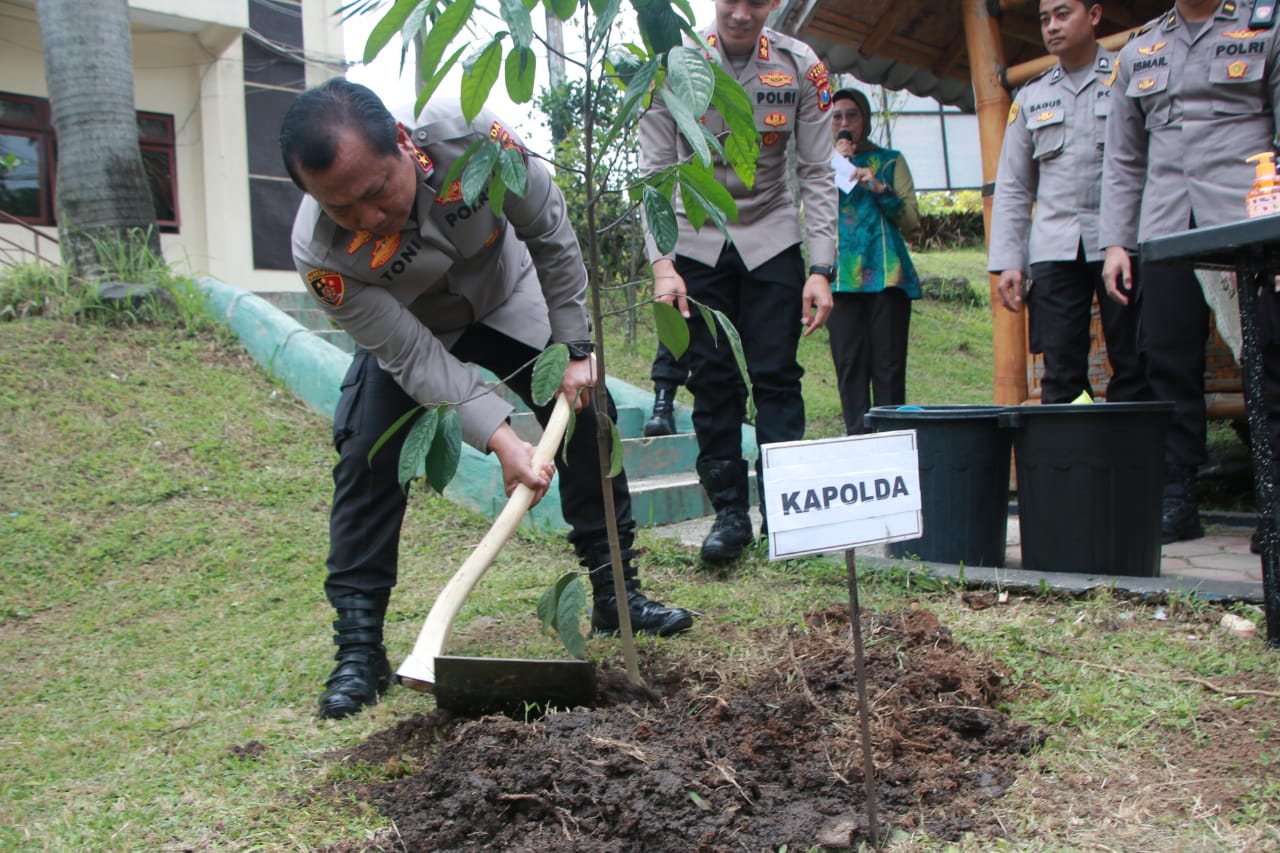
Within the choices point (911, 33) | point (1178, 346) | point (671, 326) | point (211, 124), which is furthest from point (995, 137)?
point (211, 124)

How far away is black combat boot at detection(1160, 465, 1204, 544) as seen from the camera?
147 inches

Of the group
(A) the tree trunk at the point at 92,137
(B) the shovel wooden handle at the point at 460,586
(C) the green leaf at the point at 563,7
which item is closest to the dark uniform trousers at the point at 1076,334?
(B) the shovel wooden handle at the point at 460,586

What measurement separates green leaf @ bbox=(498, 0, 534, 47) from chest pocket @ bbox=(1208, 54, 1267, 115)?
2.66 metres

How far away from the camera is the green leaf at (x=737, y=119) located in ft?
6.24

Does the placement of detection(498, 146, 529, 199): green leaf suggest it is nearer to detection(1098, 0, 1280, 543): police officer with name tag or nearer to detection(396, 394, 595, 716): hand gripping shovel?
detection(396, 394, 595, 716): hand gripping shovel

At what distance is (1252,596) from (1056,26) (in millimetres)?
2270

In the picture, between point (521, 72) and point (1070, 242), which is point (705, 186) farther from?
point (1070, 242)

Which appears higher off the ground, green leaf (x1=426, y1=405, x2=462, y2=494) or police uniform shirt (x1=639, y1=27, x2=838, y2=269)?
police uniform shirt (x1=639, y1=27, x2=838, y2=269)

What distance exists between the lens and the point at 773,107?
136 inches

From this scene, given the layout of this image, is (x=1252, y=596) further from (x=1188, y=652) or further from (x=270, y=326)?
(x=270, y=326)

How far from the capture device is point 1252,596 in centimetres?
277

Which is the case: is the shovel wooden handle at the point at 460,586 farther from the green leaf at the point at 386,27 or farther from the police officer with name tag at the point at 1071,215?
the police officer with name tag at the point at 1071,215

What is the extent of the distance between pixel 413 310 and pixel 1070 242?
2552 mm

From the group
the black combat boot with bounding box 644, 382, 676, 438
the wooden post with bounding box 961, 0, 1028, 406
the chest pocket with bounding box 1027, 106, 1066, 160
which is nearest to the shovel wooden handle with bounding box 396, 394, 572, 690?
the chest pocket with bounding box 1027, 106, 1066, 160
